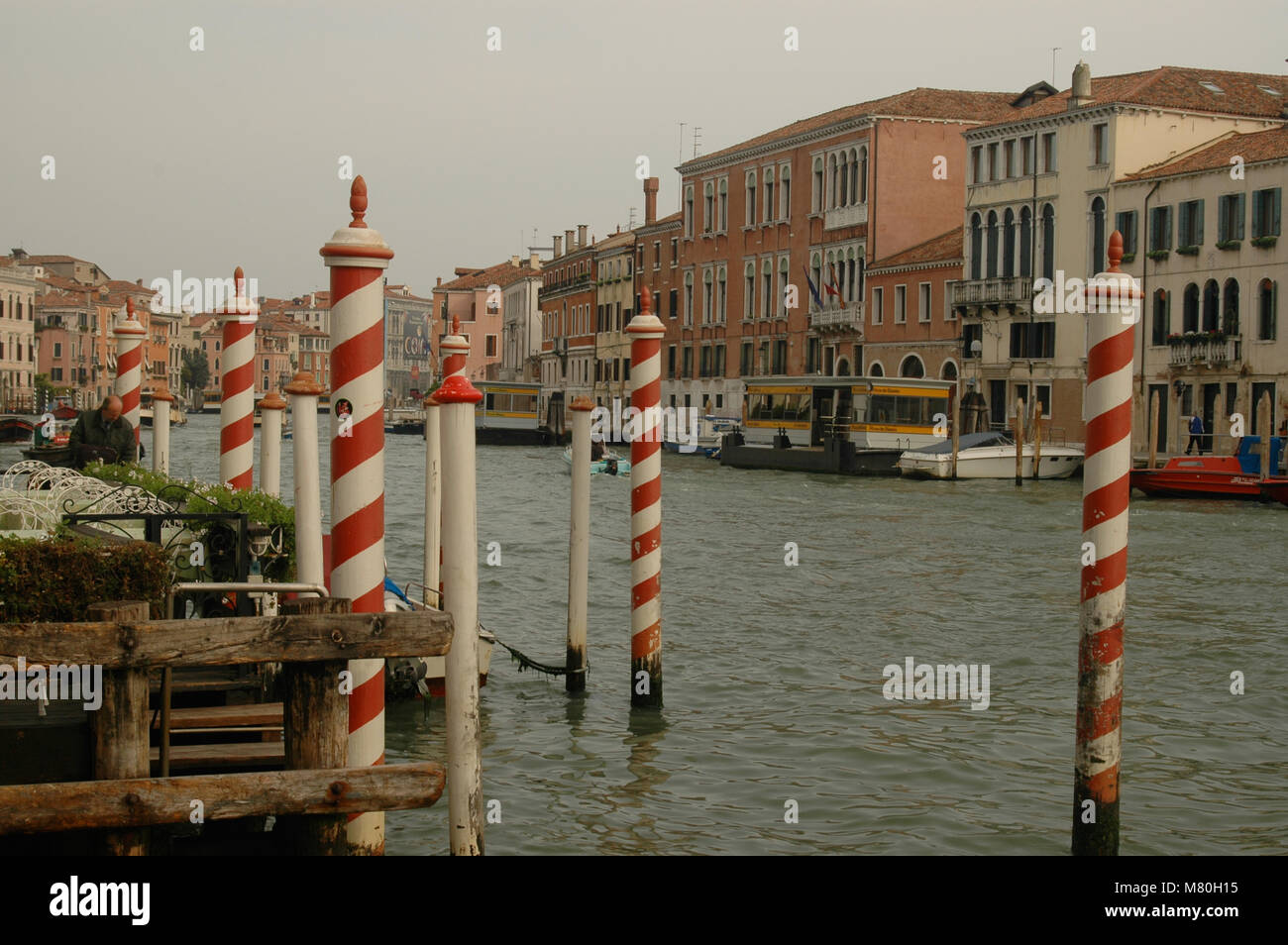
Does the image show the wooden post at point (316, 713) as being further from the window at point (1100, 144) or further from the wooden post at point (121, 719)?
the window at point (1100, 144)

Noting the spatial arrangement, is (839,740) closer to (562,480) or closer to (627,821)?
(627,821)

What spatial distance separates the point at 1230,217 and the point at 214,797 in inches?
1139

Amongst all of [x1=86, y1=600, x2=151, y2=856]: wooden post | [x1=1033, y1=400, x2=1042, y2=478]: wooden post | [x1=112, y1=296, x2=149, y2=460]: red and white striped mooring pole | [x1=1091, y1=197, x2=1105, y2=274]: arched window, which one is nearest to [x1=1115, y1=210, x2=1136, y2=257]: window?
[x1=1091, y1=197, x2=1105, y2=274]: arched window

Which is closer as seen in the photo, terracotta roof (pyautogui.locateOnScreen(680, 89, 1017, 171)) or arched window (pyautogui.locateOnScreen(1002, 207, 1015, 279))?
arched window (pyautogui.locateOnScreen(1002, 207, 1015, 279))

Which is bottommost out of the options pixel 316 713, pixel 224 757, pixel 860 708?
pixel 860 708

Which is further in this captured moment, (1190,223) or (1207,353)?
(1190,223)

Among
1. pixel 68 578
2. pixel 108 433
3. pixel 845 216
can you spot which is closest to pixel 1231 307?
pixel 845 216

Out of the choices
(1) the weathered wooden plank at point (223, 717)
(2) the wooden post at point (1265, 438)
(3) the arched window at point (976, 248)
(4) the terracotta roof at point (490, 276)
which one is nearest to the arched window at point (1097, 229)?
(3) the arched window at point (976, 248)

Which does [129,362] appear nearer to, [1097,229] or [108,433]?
[108,433]

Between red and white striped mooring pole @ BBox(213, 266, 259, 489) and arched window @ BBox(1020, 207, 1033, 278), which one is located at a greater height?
arched window @ BBox(1020, 207, 1033, 278)

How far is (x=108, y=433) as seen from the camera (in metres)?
10.5

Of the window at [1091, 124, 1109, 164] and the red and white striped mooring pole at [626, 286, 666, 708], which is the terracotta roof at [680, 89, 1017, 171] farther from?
the red and white striped mooring pole at [626, 286, 666, 708]

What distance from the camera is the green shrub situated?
3924 mm

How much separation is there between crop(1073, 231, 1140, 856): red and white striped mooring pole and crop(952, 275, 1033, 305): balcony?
3063cm
